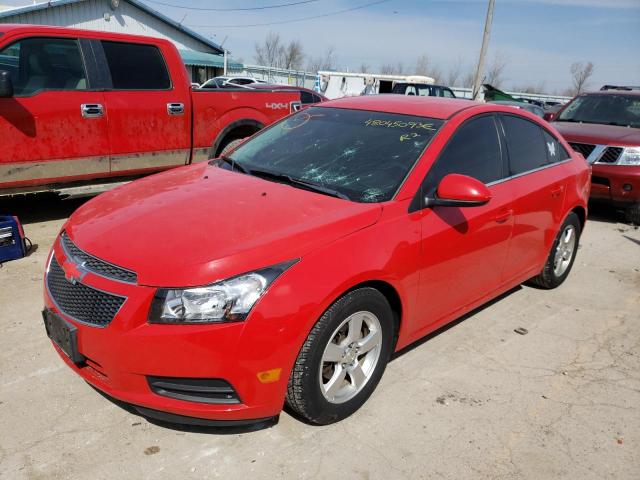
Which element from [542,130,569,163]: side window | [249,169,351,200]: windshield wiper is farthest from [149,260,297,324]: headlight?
[542,130,569,163]: side window

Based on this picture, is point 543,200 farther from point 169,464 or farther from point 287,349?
point 169,464

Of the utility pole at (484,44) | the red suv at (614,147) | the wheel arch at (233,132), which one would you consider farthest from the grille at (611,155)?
the utility pole at (484,44)

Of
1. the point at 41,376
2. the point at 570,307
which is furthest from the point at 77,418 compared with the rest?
the point at 570,307

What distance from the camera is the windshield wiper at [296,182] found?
297cm

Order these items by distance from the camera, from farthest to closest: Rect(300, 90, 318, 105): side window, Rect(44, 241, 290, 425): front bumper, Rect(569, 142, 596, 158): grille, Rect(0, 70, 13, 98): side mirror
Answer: Rect(300, 90, 318, 105): side window → Rect(569, 142, 596, 158): grille → Rect(0, 70, 13, 98): side mirror → Rect(44, 241, 290, 425): front bumper

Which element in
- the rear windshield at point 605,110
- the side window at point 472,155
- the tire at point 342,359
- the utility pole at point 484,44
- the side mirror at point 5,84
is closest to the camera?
the tire at point 342,359

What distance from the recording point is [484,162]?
11.6ft

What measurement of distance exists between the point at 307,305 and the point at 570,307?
127 inches

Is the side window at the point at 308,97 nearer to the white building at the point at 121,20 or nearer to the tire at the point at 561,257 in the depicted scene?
the tire at the point at 561,257

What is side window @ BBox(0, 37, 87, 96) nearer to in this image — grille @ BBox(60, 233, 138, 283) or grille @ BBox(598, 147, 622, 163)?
grille @ BBox(60, 233, 138, 283)

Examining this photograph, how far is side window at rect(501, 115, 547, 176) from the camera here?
3.85 meters

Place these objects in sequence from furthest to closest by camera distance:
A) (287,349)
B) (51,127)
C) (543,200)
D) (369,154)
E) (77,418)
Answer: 1. (51,127)
2. (543,200)
3. (369,154)
4. (77,418)
5. (287,349)

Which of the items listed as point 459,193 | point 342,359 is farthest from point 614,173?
point 342,359

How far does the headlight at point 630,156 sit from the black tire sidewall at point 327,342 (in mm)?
5962
